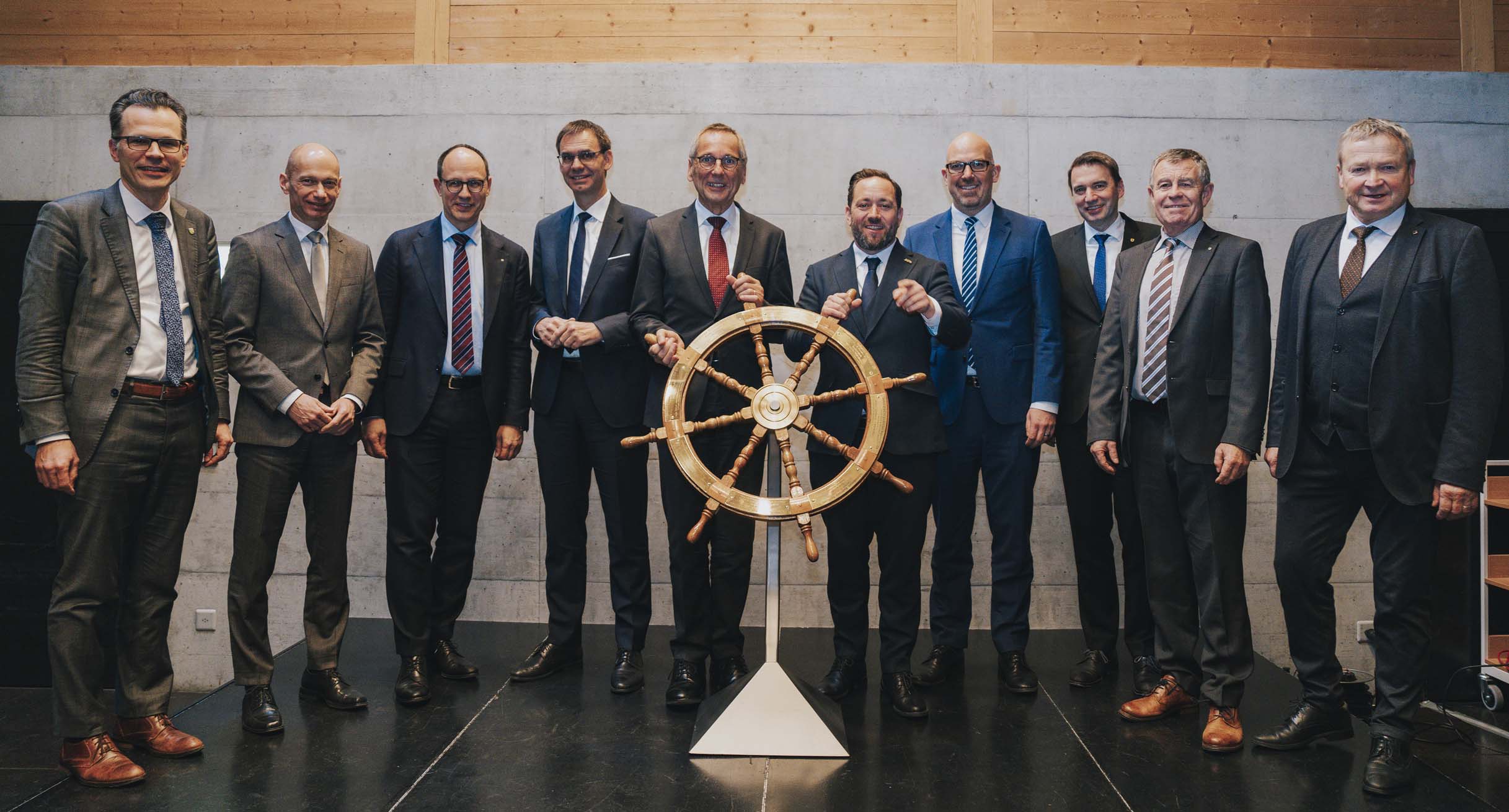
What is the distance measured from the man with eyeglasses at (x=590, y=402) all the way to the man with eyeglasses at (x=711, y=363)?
13cm

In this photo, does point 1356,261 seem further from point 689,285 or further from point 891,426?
point 689,285

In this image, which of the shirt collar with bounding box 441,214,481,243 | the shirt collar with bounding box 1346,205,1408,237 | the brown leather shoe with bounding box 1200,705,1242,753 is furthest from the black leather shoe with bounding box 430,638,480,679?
the shirt collar with bounding box 1346,205,1408,237

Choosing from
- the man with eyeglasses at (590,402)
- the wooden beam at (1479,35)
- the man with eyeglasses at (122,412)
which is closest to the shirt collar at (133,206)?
the man with eyeglasses at (122,412)

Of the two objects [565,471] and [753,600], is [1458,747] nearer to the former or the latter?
[753,600]

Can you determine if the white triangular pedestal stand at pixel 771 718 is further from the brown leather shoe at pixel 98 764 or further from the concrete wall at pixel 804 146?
the concrete wall at pixel 804 146

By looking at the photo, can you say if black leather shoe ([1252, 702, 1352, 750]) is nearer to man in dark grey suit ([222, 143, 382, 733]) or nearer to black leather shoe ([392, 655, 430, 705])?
black leather shoe ([392, 655, 430, 705])

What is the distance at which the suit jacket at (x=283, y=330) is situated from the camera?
2.68 metres

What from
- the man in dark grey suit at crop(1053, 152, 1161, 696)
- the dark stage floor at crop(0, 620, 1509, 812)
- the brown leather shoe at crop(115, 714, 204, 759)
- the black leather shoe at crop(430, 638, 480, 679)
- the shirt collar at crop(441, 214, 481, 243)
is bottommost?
the dark stage floor at crop(0, 620, 1509, 812)

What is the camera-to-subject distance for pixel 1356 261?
2.43 metres

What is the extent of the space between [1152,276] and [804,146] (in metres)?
1.83

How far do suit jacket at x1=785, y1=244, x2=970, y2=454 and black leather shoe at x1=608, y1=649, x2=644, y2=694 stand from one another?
939 millimetres

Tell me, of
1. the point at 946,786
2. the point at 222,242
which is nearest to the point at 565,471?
the point at 946,786

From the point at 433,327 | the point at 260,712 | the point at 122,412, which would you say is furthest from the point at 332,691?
the point at 433,327

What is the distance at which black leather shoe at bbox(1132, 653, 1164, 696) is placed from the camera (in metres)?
2.92
